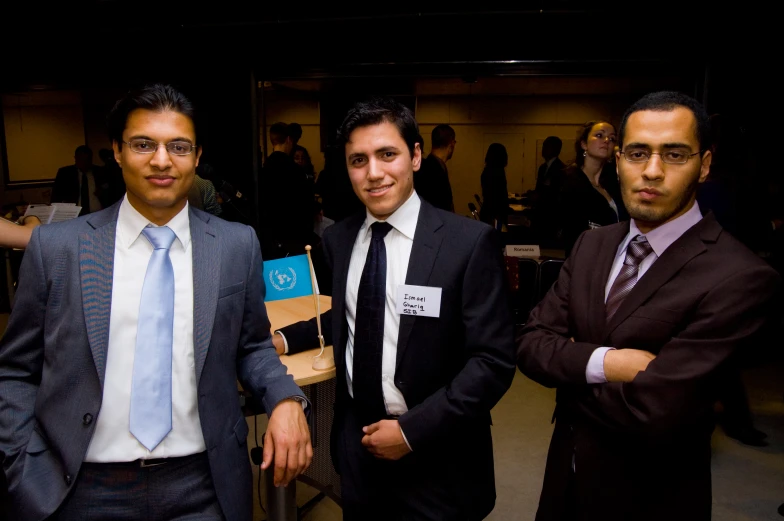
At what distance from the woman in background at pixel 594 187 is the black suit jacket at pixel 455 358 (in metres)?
2.26

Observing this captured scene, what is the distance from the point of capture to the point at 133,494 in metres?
1.32

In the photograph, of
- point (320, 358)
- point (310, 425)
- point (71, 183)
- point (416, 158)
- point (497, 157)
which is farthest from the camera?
point (71, 183)

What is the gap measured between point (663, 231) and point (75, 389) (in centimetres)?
148

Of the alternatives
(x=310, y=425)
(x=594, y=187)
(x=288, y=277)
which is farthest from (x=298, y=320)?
(x=594, y=187)

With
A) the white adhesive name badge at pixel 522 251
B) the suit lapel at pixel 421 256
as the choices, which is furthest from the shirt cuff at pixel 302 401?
the white adhesive name badge at pixel 522 251

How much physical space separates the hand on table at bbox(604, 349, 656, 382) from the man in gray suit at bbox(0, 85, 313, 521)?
0.78 meters

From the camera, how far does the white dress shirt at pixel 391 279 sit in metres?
1.71

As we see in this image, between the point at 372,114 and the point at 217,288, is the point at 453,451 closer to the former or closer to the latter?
the point at 217,288

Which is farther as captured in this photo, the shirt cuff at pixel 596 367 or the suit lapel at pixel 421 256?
the suit lapel at pixel 421 256

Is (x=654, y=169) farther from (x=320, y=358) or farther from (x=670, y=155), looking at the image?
(x=320, y=358)

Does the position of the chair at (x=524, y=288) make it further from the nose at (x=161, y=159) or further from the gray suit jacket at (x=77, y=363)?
the nose at (x=161, y=159)

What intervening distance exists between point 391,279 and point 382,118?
0.48 m

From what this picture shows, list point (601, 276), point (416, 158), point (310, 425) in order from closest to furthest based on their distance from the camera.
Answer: point (601, 276)
point (416, 158)
point (310, 425)

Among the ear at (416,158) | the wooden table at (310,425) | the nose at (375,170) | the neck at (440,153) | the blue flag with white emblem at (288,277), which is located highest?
the neck at (440,153)
